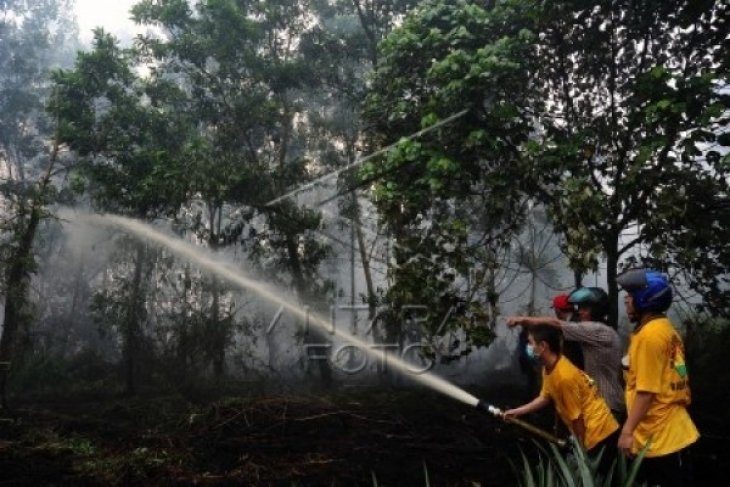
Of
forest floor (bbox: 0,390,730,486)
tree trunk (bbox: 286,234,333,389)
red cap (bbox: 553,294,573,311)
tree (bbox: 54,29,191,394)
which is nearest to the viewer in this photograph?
red cap (bbox: 553,294,573,311)

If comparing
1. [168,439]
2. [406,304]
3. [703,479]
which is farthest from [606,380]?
[168,439]

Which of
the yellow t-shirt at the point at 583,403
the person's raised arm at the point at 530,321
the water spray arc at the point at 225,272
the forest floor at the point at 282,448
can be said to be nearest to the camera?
the person's raised arm at the point at 530,321

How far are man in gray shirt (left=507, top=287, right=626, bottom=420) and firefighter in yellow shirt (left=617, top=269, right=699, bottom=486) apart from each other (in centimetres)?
89

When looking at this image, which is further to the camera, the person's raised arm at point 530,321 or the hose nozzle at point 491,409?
the hose nozzle at point 491,409

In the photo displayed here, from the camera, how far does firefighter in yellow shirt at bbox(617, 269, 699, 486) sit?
10.8ft

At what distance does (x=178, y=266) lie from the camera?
20.9 meters

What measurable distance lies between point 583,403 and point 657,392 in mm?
929

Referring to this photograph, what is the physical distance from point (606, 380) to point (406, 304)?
3227mm

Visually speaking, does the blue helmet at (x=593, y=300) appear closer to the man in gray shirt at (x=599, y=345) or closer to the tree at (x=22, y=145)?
the man in gray shirt at (x=599, y=345)

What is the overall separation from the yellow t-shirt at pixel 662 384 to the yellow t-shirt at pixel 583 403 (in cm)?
68

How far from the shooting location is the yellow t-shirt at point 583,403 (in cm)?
408

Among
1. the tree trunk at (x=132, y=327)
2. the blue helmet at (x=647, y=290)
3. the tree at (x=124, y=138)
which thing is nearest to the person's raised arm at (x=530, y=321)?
the blue helmet at (x=647, y=290)

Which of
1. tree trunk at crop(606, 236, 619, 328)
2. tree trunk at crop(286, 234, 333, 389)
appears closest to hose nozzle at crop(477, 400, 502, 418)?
tree trunk at crop(606, 236, 619, 328)

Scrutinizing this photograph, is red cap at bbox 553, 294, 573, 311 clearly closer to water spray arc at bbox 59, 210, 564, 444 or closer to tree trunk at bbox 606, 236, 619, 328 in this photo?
tree trunk at bbox 606, 236, 619, 328
